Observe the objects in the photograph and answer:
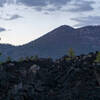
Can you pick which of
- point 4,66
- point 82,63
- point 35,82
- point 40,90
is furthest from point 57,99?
point 4,66

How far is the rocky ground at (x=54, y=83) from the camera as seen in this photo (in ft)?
207

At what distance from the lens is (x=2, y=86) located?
75750mm

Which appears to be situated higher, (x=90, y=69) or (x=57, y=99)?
(x=90, y=69)

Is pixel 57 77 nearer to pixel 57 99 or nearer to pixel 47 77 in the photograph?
pixel 47 77

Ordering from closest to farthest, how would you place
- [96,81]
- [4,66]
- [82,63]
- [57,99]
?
[57,99] < [96,81] < [82,63] < [4,66]

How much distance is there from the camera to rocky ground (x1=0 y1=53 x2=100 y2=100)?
207ft

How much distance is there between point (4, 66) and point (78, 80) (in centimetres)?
2877

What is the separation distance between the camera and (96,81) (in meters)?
67.1

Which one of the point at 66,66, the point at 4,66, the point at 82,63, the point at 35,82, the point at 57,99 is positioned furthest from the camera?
the point at 4,66

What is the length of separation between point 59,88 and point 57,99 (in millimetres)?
6939

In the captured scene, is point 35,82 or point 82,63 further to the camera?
point 82,63

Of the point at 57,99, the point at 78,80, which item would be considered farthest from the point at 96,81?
the point at 57,99

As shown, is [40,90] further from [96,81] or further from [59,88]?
[96,81]

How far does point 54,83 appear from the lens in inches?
2869
